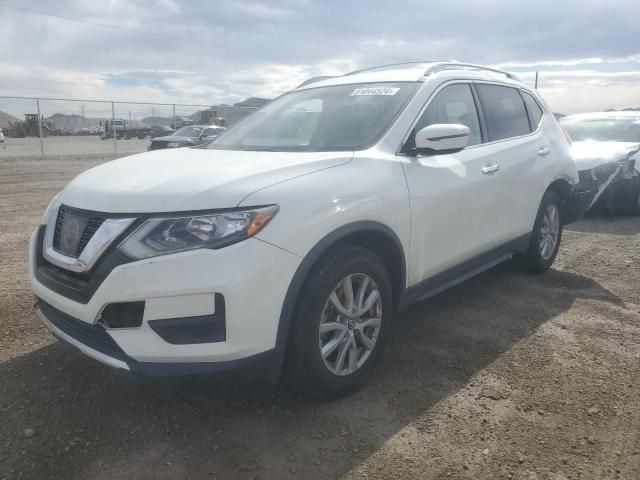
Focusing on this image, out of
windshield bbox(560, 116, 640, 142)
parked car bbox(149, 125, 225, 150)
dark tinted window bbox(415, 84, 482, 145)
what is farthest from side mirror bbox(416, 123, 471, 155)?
parked car bbox(149, 125, 225, 150)

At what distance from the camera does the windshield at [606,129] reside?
337 inches

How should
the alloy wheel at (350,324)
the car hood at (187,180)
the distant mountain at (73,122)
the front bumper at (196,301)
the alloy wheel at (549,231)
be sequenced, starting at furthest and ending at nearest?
the distant mountain at (73,122) < the alloy wheel at (549,231) < the alloy wheel at (350,324) < the car hood at (187,180) < the front bumper at (196,301)

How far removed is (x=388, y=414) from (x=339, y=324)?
1.77ft

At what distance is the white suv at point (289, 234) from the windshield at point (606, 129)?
5670 mm

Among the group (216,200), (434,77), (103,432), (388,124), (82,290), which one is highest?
(434,77)

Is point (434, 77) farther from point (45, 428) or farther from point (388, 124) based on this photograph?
point (45, 428)

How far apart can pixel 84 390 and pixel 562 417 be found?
2.59 meters

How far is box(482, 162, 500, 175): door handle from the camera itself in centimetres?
381

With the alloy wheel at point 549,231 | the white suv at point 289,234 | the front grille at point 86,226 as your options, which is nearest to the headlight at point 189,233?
the white suv at point 289,234

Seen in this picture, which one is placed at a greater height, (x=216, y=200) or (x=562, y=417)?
(x=216, y=200)

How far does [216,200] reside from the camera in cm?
238

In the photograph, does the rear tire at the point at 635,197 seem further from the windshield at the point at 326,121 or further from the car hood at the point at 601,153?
the windshield at the point at 326,121

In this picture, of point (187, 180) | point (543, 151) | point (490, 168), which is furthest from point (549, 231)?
point (187, 180)

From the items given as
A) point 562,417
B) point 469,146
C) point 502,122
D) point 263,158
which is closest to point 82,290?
point 263,158
